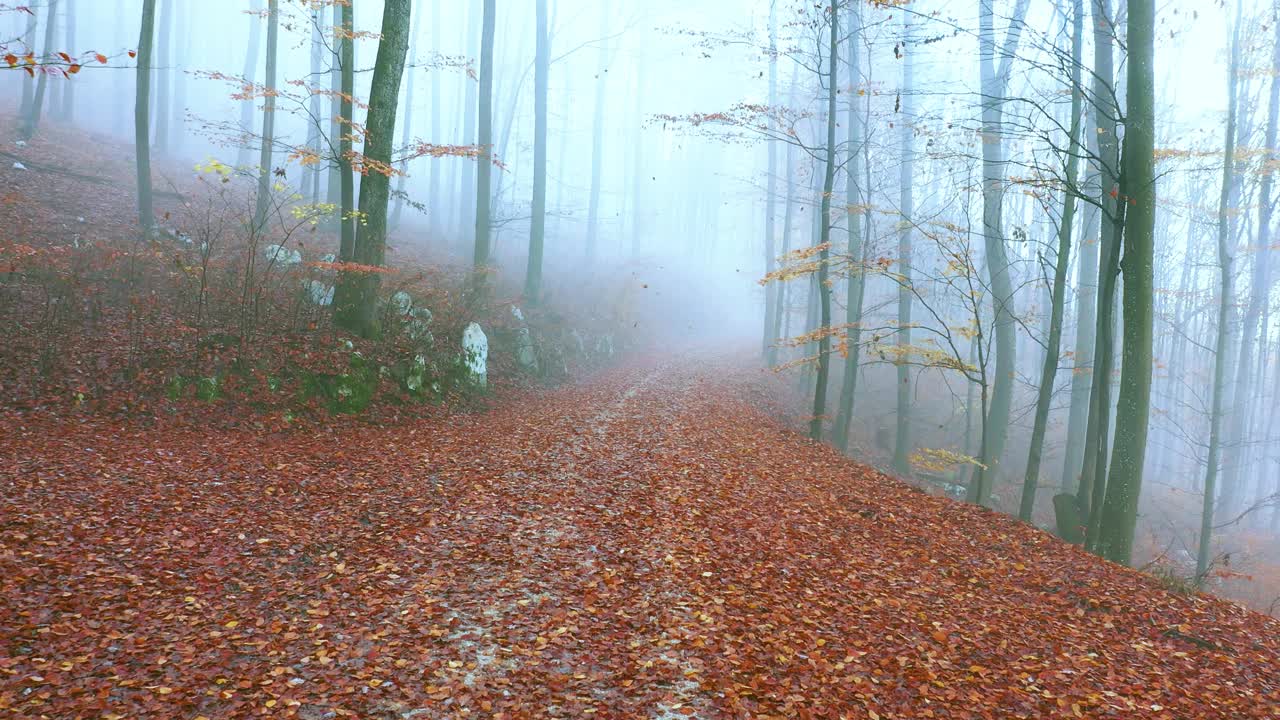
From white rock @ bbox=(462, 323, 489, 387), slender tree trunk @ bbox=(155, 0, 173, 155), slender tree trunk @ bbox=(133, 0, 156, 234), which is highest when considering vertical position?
slender tree trunk @ bbox=(155, 0, 173, 155)

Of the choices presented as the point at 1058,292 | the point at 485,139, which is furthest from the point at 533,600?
the point at 485,139

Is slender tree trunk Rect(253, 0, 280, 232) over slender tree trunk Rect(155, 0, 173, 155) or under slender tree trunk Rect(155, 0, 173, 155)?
under

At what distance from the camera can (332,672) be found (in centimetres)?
362

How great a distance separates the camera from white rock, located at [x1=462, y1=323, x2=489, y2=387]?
1220 cm

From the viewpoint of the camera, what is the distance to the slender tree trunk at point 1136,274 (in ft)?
22.5

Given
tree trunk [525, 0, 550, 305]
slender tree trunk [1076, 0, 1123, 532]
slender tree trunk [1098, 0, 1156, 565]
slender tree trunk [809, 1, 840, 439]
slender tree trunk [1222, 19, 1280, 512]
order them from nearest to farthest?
slender tree trunk [1098, 0, 1156, 565] < slender tree trunk [1076, 0, 1123, 532] < slender tree trunk [809, 1, 840, 439] < slender tree trunk [1222, 19, 1280, 512] < tree trunk [525, 0, 550, 305]

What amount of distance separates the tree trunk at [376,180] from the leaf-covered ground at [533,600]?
3071 mm

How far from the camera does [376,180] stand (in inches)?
404

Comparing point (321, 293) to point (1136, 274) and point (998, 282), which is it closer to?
point (1136, 274)

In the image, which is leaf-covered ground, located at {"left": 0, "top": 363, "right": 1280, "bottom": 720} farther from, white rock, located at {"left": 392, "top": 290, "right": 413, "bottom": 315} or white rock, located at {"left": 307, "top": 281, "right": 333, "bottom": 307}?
white rock, located at {"left": 392, "top": 290, "right": 413, "bottom": 315}

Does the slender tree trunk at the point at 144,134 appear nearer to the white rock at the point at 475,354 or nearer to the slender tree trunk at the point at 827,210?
the white rock at the point at 475,354

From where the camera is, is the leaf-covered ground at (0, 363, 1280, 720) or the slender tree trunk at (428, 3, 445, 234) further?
the slender tree trunk at (428, 3, 445, 234)

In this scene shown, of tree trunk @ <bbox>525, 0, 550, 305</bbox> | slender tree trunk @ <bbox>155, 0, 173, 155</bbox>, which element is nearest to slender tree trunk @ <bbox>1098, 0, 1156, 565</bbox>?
tree trunk @ <bbox>525, 0, 550, 305</bbox>

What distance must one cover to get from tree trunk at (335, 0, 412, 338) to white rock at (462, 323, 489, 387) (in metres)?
2.01
